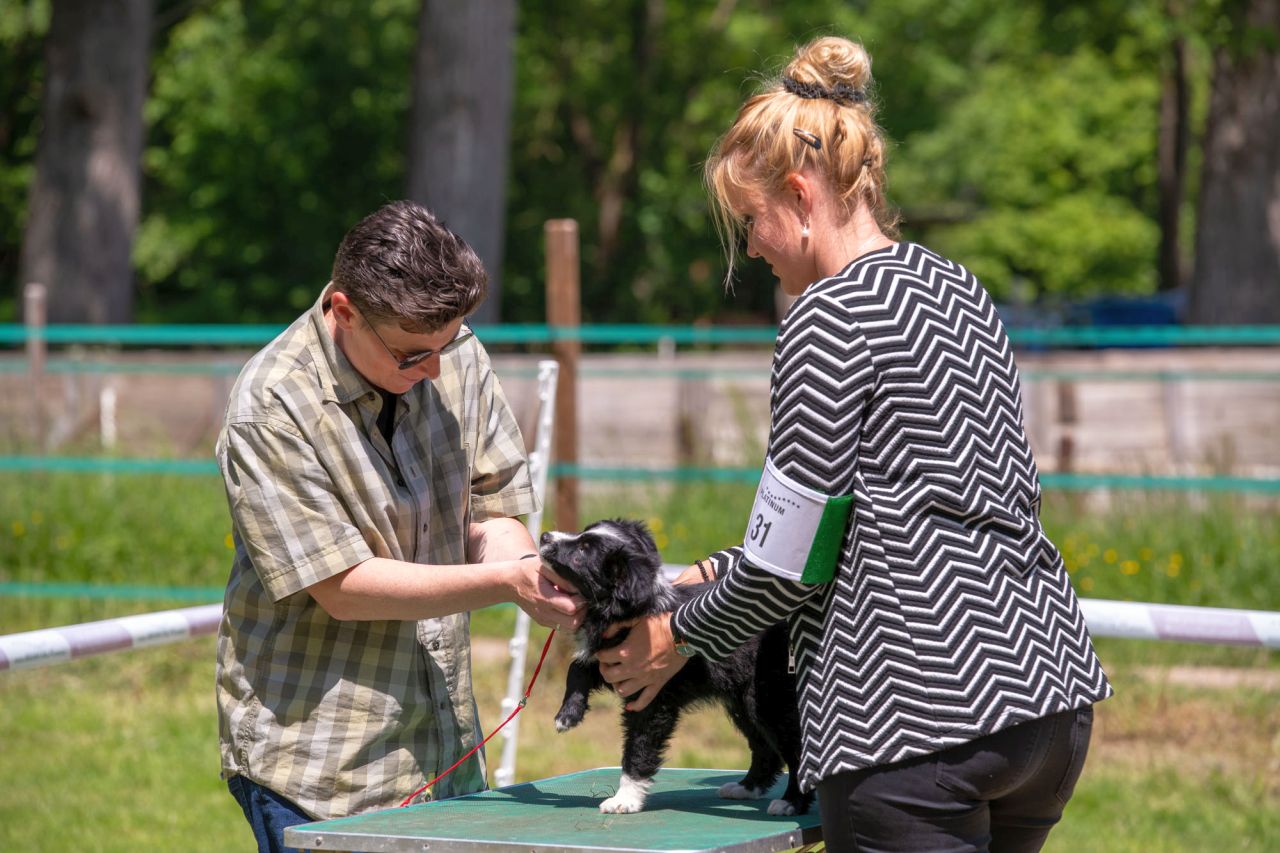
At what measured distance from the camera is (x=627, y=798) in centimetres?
292

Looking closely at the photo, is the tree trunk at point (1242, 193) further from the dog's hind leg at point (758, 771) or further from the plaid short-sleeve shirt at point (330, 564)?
the plaid short-sleeve shirt at point (330, 564)

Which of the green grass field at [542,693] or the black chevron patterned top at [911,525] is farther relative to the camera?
the green grass field at [542,693]

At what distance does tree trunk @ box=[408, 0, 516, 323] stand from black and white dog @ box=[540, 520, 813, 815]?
11147 millimetres

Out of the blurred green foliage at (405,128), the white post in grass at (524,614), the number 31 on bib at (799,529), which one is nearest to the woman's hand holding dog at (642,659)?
the number 31 on bib at (799,529)

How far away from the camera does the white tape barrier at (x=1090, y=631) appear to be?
3.43m

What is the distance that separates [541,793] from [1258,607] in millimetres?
5572

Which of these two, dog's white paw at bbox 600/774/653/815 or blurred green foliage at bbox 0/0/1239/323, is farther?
blurred green foliage at bbox 0/0/1239/323

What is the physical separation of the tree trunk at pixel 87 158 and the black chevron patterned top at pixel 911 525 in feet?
46.3

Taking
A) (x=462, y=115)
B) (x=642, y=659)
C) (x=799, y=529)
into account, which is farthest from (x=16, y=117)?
(x=799, y=529)

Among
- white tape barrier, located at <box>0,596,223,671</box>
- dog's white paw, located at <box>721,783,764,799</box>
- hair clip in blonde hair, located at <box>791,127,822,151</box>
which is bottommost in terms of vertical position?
dog's white paw, located at <box>721,783,764,799</box>

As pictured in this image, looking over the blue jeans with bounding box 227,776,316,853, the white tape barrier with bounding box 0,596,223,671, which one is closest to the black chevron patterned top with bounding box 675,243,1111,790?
the blue jeans with bounding box 227,776,316,853

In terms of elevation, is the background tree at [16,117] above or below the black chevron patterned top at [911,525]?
above

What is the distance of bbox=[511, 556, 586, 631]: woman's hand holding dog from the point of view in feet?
9.35

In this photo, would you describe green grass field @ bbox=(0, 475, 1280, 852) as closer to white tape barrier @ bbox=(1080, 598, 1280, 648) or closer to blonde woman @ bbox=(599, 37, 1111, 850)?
white tape barrier @ bbox=(1080, 598, 1280, 648)
